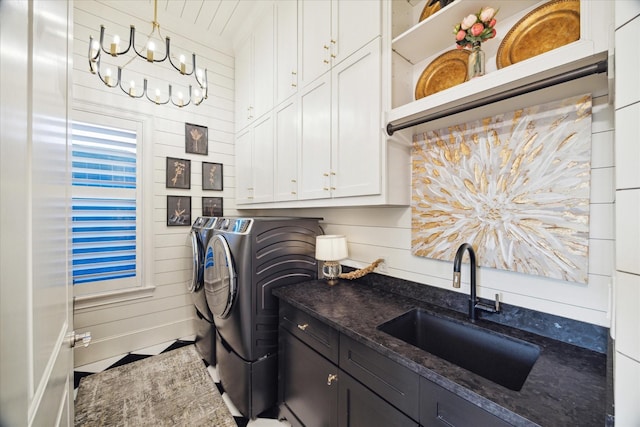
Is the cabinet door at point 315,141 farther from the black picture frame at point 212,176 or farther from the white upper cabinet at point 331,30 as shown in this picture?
the black picture frame at point 212,176

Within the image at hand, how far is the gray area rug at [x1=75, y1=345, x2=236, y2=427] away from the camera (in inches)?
69.6

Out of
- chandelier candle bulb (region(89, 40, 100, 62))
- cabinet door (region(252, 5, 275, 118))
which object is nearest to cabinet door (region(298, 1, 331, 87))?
cabinet door (region(252, 5, 275, 118))

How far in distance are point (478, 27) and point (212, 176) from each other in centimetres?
273

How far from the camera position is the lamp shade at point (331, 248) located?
1.88 meters

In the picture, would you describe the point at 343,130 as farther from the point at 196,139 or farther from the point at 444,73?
the point at 196,139

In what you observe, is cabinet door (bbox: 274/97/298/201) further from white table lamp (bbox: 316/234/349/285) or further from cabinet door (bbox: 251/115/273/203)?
white table lamp (bbox: 316/234/349/285)

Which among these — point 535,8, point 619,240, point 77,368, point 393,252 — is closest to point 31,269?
point 619,240

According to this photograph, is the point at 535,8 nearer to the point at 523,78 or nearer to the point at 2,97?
the point at 523,78

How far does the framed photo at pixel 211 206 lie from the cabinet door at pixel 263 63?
1108mm

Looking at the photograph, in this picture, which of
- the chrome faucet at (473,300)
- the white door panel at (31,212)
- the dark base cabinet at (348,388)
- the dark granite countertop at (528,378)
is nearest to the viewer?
the white door panel at (31,212)

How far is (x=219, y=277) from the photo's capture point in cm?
190

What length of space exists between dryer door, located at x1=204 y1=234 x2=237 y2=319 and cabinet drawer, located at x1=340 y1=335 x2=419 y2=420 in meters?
0.90

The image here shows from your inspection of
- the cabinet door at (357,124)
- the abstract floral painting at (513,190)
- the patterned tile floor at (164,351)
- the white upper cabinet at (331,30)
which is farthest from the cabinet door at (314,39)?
the patterned tile floor at (164,351)

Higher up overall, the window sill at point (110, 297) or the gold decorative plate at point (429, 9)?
the gold decorative plate at point (429, 9)
